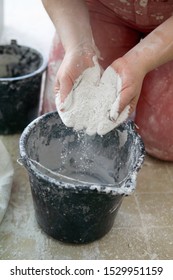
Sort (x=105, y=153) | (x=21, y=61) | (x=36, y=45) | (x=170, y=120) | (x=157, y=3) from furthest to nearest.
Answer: (x=36, y=45), (x=21, y=61), (x=170, y=120), (x=105, y=153), (x=157, y=3)

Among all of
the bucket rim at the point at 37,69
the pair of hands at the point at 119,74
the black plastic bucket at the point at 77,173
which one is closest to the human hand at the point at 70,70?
the pair of hands at the point at 119,74

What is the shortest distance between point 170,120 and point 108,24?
1.46 ft

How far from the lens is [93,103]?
1.22 metres

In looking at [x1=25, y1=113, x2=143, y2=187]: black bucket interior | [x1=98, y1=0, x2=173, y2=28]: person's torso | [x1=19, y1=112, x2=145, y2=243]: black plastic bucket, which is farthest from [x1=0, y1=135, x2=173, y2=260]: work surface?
[x1=98, y1=0, x2=173, y2=28]: person's torso

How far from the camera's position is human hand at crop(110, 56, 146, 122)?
3.74 feet

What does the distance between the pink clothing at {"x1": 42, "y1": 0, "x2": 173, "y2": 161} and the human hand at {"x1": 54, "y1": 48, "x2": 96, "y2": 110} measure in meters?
0.30

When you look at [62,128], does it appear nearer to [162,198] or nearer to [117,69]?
[117,69]

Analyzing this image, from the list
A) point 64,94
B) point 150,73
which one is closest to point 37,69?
point 150,73

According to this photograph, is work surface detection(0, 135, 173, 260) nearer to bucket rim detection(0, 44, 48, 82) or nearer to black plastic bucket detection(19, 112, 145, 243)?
black plastic bucket detection(19, 112, 145, 243)

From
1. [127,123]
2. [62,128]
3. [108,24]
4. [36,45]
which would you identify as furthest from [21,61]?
[127,123]

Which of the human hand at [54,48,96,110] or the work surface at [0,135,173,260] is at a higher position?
the human hand at [54,48,96,110]

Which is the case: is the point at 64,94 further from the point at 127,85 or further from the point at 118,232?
the point at 118,232

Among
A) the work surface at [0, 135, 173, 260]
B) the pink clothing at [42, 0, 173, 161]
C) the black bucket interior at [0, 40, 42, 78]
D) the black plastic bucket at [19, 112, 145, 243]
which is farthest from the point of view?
the black bucket interior at [0, 40, 42, 78]

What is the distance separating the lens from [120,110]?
1.16 metres
